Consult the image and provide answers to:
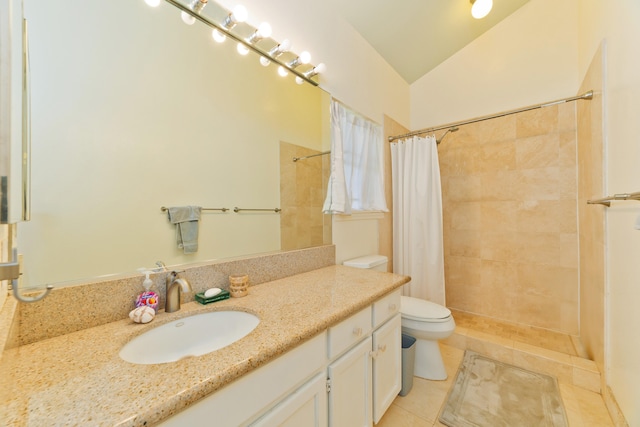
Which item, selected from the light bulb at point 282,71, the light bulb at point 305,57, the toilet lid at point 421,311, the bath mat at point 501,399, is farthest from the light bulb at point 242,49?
the bath mat at point 501,399

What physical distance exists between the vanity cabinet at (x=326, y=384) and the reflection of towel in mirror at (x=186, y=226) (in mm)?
722

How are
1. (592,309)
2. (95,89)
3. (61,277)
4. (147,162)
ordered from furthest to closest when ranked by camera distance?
(592,309)
(147,162)
(95,89)
(61,277)

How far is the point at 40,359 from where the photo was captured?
654mm

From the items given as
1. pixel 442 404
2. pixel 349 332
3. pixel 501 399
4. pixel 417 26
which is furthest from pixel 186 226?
pixel 417 26

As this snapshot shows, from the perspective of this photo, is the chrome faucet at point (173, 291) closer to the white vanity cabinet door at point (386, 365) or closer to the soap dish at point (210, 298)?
the soap dish at point (210, 298)

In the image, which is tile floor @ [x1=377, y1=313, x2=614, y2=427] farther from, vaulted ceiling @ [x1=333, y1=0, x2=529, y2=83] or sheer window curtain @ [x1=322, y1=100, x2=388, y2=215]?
vaulted ceiling @ [x1=333, y1=0, x2=529, y2=83]

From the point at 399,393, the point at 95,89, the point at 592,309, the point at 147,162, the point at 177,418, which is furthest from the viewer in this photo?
the point at 592,309

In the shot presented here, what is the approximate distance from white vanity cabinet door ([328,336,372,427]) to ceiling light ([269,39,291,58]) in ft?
5.17

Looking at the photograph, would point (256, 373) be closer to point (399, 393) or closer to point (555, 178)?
point (399, 393)

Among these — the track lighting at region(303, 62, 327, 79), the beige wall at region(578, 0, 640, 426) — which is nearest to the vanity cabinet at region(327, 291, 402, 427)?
the beige wall at region(578, 0, 640, 426)

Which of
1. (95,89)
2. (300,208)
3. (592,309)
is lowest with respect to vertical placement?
(592,309)

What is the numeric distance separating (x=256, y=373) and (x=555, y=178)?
273cm

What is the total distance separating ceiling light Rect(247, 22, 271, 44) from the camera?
4.21 feet

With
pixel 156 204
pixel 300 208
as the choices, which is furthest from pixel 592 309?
pixel 156 204
